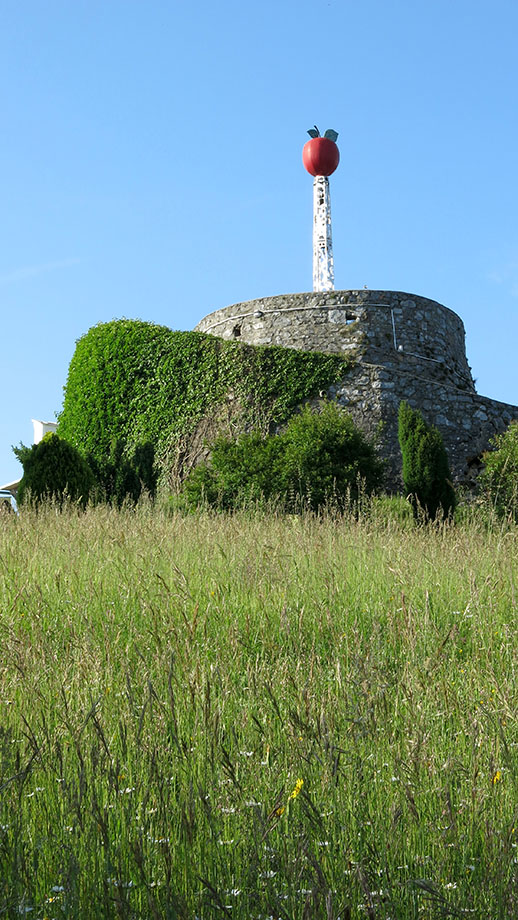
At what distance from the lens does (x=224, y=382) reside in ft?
54.6

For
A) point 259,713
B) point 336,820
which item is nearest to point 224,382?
point 259,713

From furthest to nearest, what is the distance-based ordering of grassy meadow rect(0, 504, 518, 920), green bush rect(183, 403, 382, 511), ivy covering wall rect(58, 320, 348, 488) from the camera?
ivy covering wall rect(58, 320, 348, 488)
green bush rect(183, 403, 382, 511)
grassy meadow rect(0, 504, 518, 920)

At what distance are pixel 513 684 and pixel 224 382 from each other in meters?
14.0

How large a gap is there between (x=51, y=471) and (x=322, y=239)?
13.7 m

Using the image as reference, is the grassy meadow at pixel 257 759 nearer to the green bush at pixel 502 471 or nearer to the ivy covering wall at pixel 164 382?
the green bush at pixel 502 471

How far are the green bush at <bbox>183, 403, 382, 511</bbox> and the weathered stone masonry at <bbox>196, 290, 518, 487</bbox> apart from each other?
87.1 inches

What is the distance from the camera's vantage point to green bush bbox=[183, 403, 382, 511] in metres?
12.2

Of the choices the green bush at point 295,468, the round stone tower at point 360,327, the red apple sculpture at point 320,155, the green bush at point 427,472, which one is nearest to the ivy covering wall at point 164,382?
the round stone tower at point 360,327

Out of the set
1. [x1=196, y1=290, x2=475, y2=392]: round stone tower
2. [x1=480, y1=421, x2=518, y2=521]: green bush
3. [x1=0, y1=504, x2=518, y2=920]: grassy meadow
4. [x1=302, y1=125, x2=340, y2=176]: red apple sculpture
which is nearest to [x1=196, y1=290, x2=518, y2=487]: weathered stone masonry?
[x1=196, y1=290, x2=475, y2=392]: round stone tower

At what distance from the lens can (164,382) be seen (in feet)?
57.8

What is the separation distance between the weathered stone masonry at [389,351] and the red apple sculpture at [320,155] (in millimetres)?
6989

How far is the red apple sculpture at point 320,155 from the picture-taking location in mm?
22891

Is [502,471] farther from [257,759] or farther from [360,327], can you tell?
[257,759]

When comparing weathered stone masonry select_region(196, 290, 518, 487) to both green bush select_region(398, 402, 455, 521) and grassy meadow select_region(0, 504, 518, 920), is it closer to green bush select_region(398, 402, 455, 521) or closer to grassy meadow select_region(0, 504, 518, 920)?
Result: green bush select_region(398, 402, 455, 521)
